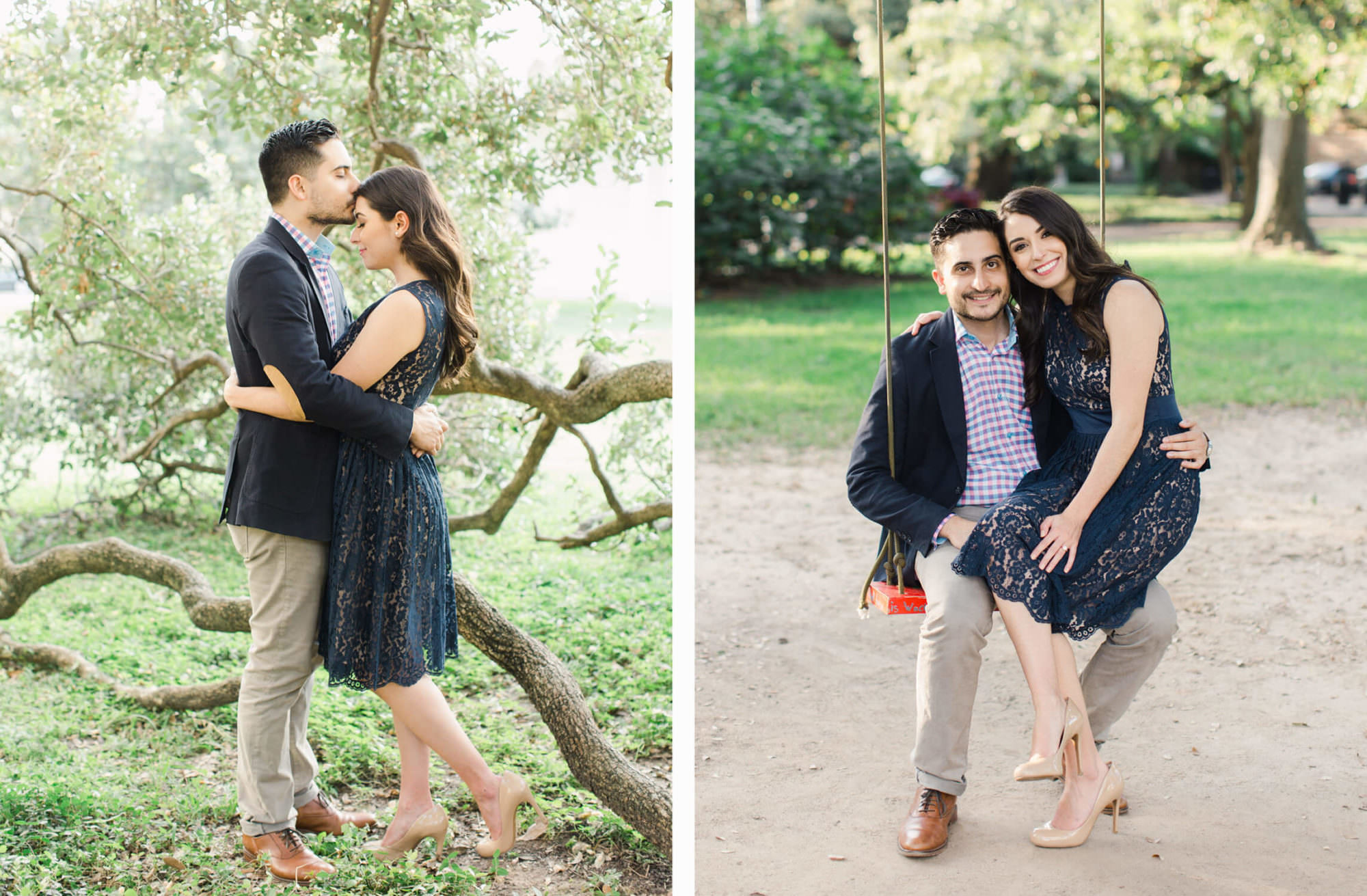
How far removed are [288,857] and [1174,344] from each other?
9.27 meters

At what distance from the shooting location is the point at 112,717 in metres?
4.28

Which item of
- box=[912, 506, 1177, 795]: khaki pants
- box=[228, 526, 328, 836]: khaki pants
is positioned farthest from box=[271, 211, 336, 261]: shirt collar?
box=[912, 506, 1177, 795]: khaki pants

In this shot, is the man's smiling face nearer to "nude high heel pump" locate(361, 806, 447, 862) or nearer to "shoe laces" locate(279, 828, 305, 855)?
"nude high heel pump" locate(361, 806, 447, 862)

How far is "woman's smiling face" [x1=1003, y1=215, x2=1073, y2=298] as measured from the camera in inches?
117

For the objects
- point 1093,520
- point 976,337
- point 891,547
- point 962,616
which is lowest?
point 962,616

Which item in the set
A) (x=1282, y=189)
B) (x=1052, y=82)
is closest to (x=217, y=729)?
(x=1052, y=82)

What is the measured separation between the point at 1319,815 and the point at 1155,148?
26.6 metres

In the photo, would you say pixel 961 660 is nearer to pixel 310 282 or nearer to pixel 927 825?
pixel 927 825

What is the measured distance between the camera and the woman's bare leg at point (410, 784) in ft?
9.93

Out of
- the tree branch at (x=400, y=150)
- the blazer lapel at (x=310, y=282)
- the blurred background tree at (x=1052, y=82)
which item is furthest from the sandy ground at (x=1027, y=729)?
the blurred background tree at (x=1052, y=82)

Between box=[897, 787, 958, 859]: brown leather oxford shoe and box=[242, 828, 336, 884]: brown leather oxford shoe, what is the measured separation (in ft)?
4.63

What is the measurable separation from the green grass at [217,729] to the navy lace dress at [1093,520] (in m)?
1.30

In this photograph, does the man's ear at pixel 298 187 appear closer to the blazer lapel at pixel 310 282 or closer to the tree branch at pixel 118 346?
the blazer lapel at pixel 310 282

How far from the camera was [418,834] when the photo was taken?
3062 millimetres
